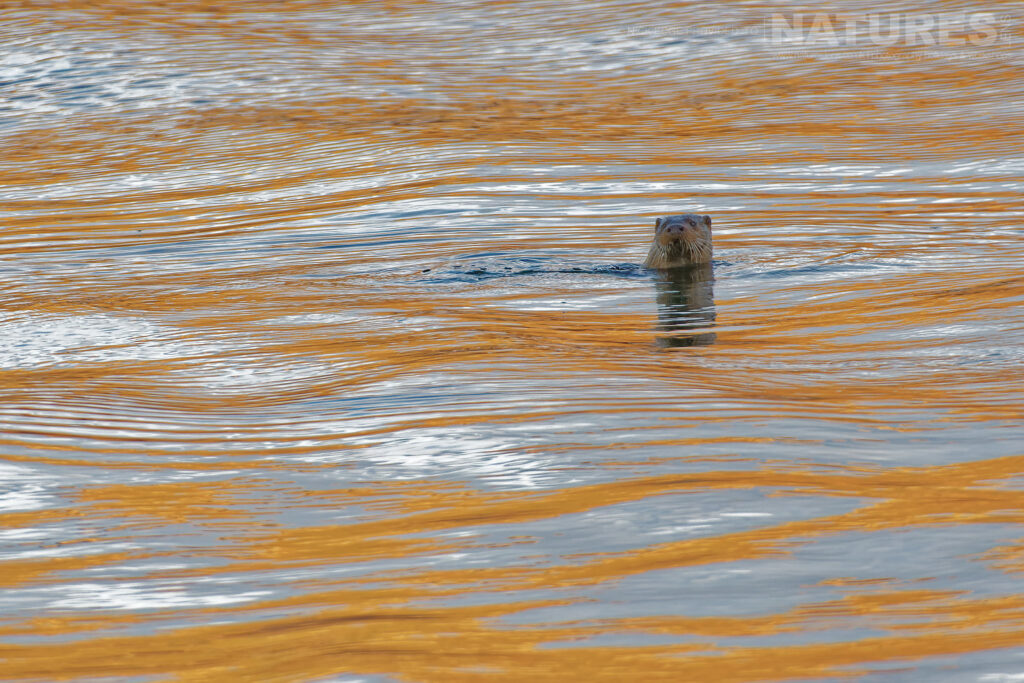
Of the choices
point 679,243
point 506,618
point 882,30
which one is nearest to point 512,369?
point 506,618

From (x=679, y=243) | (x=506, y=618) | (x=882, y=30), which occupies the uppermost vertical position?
(x=882, y=30)

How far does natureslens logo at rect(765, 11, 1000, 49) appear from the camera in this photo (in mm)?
10742

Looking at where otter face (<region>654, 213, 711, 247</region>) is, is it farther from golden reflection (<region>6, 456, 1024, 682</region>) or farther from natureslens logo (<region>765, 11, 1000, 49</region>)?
natureslens logo (<region>765, 11, 1000, 49</region>)

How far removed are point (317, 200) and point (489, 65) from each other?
10.6ft

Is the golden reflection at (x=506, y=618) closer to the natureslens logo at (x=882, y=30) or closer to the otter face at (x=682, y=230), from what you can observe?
the otter face at (x=682, y=230)

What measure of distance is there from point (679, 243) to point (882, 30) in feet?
18.0

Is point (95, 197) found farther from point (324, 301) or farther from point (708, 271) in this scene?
point (708, 271)

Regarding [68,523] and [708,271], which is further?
[708,271]

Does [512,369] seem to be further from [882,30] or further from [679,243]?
[882,30]

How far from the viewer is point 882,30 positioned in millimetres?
11031

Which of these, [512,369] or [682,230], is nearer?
[512,369]

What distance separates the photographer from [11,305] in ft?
18.5

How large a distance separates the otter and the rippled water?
10 cm

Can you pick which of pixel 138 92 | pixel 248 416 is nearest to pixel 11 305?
pixel 248 416
